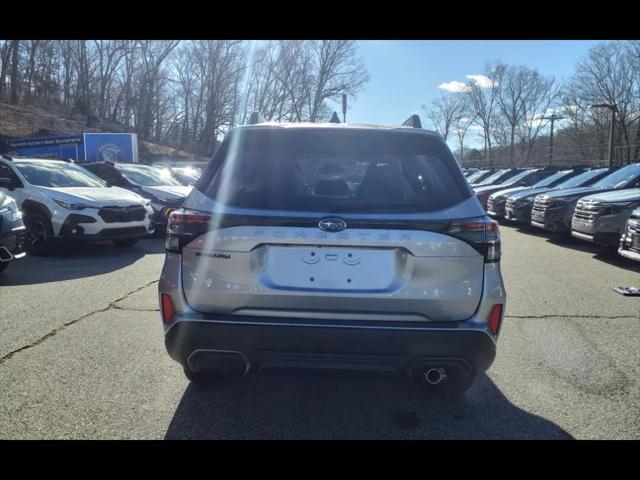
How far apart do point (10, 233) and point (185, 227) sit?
472 centimetres

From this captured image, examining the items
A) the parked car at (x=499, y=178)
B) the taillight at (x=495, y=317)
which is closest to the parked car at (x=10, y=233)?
the taillight at (x=495, y=317)

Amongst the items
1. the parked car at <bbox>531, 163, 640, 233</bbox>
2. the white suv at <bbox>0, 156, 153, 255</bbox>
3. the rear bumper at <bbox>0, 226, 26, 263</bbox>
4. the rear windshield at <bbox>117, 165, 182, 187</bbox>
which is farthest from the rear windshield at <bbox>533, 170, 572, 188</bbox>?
the rear bumper at <bbox>0, 226, 26, 263</bbox>

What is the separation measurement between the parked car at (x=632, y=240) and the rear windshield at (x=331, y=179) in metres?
6.01

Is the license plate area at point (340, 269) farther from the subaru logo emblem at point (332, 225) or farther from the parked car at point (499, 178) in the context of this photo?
the parked car at point (499, 178)

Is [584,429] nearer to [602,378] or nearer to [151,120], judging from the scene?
[602,378]

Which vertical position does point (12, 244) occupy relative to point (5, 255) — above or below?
above

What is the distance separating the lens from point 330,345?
2643 mm

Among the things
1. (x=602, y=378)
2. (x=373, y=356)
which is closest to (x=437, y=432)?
(x=373, y=356)

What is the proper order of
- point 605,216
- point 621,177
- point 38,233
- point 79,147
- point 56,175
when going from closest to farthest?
point 38,233, point 605,216, point 56,175, point 621,177, point 79,147

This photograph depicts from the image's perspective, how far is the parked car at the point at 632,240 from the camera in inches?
295

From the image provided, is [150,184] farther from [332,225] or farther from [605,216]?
[332,225]

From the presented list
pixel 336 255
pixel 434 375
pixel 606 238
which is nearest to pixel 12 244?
pixel 336 255

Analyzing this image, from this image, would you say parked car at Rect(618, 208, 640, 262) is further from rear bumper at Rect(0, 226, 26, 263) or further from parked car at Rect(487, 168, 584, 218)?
rear bumper at Rect(0, 226, 26, 263)
